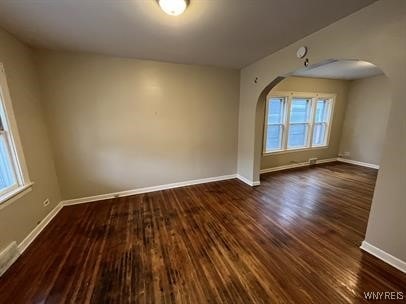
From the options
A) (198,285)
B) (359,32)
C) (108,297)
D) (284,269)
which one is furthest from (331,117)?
(108,297)

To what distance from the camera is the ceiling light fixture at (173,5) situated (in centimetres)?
155

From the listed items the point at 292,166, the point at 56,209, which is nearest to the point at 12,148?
the point at 56,209

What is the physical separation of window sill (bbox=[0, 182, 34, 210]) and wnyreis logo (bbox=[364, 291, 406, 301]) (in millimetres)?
3536

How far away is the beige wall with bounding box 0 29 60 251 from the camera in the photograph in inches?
78.4

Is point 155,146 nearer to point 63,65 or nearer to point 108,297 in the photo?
point 63,65

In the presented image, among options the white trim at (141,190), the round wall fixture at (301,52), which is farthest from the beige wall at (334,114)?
the round wall fixture at (301,52)

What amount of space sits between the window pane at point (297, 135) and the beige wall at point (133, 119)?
2.00 metres

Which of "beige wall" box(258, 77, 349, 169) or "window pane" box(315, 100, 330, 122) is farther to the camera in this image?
"window pane" box(315, 100, 330, 122)

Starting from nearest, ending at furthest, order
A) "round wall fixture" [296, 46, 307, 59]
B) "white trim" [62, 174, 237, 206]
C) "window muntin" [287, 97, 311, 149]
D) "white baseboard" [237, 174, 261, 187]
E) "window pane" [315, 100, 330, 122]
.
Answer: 1. "round wall fixture" [296, 46, 307, 59]
2. "white trim" [62, 174, 237, 206]
3. "white baseboard" [237, 174, 261, 187]
4. "window muntin" [287, 97, 311, 149]
5. "window pane" [315, 100, 330, 122]

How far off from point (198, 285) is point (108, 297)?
0.77 m

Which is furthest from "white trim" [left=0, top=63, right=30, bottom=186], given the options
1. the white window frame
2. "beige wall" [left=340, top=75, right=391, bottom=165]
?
"beige wall" [left=340, top=75, right=391, bottom=165]

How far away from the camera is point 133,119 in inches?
130

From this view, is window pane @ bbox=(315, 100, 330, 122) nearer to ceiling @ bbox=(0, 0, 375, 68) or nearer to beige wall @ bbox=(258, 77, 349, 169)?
beige wall @ bbox=(258, 77, 349, 169)

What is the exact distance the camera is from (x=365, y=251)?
1.96 m
